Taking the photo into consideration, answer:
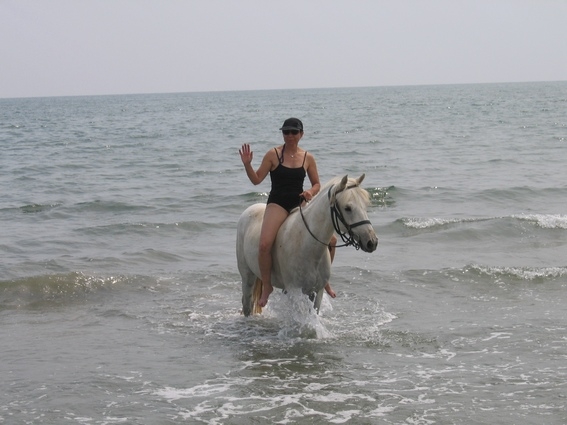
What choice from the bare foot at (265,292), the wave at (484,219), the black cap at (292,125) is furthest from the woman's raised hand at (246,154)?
the wave at (484,219)

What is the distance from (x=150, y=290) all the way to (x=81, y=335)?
2.50 m

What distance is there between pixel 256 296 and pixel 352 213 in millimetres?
2354

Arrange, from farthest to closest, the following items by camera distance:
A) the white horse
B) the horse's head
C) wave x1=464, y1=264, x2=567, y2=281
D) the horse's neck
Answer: wave x1=464, y1=264, x2=567, y2=281, the horse's neck, the white horse, the horse's head

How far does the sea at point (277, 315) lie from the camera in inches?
273

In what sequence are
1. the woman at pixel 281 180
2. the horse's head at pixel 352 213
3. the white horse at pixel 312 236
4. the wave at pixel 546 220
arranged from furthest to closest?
the wave at pixel 546 220, the woman at pixel 281 180, the white horse at pixel 312 236, the horse's head at pixel 352 213

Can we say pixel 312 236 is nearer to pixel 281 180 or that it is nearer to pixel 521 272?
pixel 281 180

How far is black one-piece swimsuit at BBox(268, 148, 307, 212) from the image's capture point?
8492 mm

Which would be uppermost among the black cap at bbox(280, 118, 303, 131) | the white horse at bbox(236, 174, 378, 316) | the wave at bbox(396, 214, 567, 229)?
the black cap at bbox(280, 118, 303, 131)

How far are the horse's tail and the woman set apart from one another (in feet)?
2.22

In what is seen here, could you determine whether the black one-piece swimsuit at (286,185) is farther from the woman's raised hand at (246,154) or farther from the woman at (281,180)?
the woman's raised hand at (246,154)

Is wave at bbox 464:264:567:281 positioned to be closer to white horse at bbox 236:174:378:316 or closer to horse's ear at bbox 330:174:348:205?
white horse at bbox 236:174:378:316

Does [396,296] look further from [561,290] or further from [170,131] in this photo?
[170,131]

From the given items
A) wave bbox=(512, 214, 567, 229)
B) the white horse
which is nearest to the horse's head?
the white horse

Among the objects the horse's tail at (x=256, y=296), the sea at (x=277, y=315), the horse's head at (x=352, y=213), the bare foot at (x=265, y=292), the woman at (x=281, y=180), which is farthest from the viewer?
the horse's tail at (x=256, y=296)
